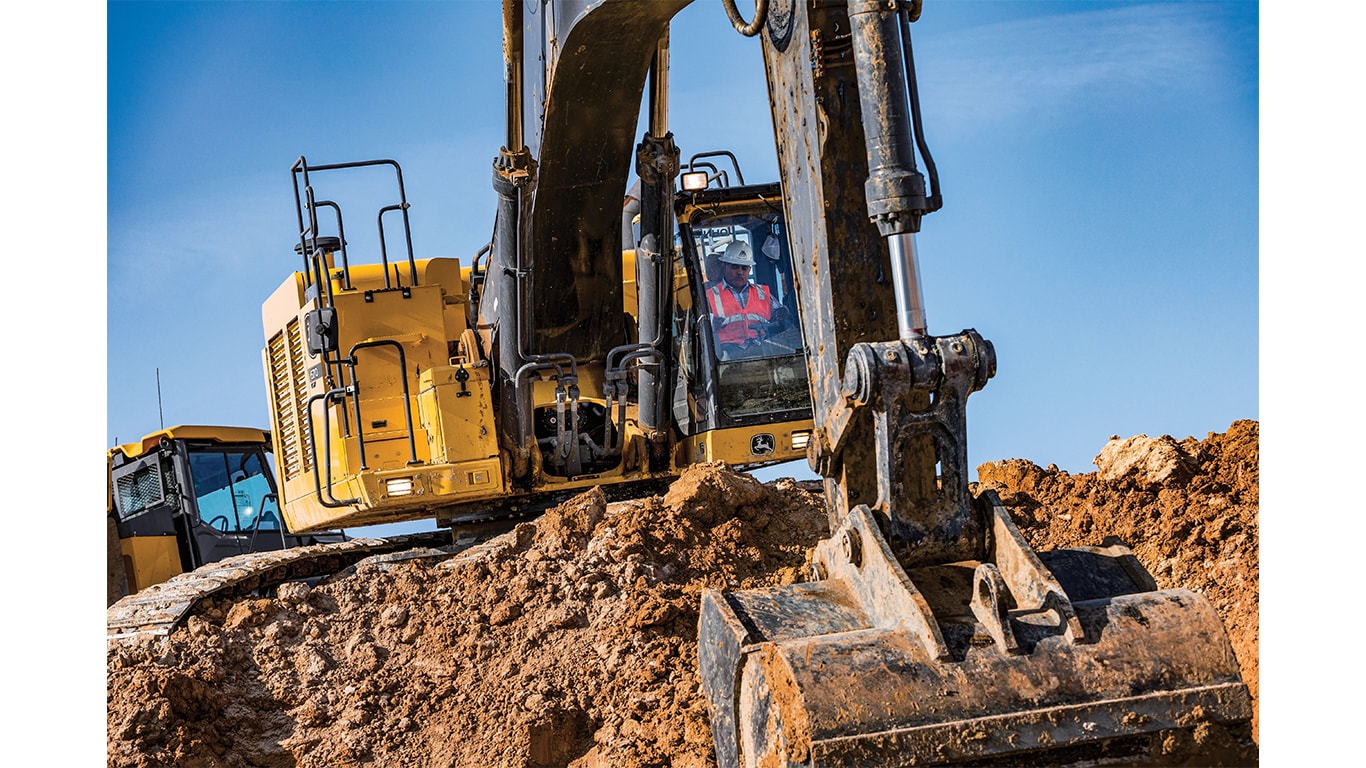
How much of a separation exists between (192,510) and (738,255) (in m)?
5.21

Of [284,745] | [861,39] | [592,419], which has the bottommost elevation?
[284,745]

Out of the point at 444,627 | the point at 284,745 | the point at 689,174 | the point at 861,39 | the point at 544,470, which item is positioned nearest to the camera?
the point at 861,39

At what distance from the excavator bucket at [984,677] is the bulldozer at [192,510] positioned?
7.38 meters

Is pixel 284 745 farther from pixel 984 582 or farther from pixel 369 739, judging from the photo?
pixel 984 582

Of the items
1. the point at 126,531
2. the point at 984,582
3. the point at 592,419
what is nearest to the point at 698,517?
the point at 592,419

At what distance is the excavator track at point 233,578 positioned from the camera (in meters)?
6.48

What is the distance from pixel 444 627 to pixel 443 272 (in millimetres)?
2630

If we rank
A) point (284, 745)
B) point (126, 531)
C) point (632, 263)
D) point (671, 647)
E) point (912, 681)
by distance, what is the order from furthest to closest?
point (126, 531), point (632, 263), point (284, 745), point (671, 647), point (912, 681)

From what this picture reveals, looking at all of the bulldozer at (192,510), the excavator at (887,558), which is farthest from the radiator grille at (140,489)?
the excavator at (887,558)

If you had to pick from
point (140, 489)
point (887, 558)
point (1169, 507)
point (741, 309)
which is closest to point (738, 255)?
point (741, 309)

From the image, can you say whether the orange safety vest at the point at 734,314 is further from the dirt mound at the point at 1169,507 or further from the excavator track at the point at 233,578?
the excavator track at the point at 233,578

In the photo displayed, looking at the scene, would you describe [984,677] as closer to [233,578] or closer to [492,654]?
[492,654]

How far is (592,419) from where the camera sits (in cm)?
786

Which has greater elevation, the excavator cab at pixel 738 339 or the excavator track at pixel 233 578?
the excavator cab at pixel 738 339
